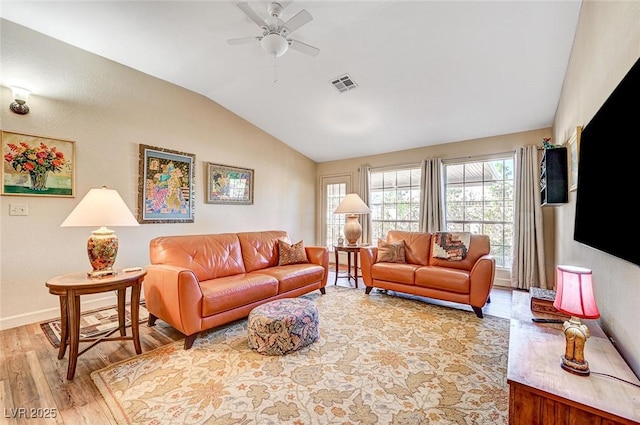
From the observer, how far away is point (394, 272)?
358 centimetres

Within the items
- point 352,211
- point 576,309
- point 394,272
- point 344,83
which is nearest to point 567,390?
point 576,309

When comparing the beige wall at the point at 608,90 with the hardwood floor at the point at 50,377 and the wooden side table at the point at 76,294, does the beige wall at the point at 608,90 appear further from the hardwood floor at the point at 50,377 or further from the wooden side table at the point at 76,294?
the wooden side table at the point at 76,294

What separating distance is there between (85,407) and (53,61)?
3506 mm

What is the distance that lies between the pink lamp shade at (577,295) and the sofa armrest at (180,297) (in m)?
2.49

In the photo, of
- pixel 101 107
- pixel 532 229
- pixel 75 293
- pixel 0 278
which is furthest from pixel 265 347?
pixel 532 229

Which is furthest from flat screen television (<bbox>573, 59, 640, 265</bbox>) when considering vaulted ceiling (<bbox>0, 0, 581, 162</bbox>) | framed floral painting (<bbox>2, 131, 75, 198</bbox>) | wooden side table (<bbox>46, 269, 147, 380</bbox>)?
framed floral painting (<bbox>2, 131, 75, 198</bbox>)

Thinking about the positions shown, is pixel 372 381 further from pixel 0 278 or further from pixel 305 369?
pixel 0 278

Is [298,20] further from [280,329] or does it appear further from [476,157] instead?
[476,157]

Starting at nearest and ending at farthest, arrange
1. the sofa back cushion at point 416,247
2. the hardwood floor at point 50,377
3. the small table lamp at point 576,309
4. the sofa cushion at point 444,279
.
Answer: the small table lamp at point 576,309 → the hardwood floor at point 50,377 → the sofa cushion at point 444,279 → the sofa back cushion at point 416,247

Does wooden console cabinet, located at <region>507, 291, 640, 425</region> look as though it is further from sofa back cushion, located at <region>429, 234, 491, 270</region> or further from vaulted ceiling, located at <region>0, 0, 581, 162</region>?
vaulted ceiling, located at <region>0, 0, 581, 162</region>

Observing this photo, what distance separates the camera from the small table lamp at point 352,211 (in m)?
4.42

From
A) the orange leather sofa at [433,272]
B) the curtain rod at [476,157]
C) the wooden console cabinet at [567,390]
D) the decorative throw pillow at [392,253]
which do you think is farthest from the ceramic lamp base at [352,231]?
the wooden console cabinet at [567,390]

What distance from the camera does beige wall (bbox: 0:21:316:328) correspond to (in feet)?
9.20

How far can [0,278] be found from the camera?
8.97 ft
